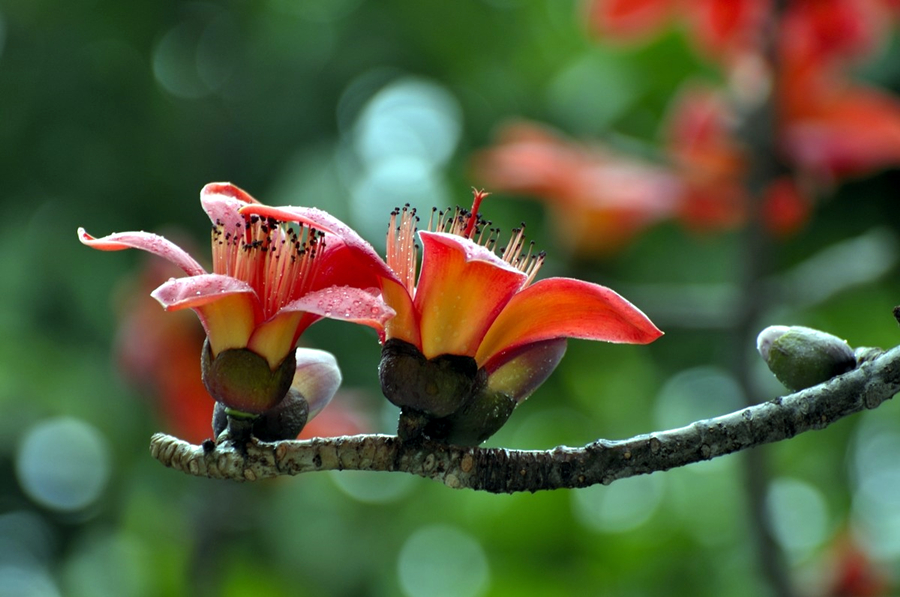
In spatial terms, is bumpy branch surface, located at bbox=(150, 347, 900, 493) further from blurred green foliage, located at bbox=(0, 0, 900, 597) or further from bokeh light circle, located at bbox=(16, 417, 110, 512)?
bokeh light circle, located at bbox=(16, 417, 110, 512)

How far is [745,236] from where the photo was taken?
1313mm

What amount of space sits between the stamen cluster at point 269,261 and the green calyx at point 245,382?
3 cm

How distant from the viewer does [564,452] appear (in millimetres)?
531

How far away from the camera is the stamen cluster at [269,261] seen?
559mm

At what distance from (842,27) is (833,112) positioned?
13cm

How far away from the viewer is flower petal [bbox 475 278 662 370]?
0.51 metres

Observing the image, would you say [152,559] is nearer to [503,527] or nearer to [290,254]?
[503,527]

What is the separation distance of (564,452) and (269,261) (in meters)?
0.19

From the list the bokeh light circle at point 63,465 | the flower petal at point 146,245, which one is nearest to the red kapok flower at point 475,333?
the flower petal at point 146,245

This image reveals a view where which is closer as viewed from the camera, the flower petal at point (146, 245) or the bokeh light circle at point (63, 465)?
the flower petal at point (146, 245)

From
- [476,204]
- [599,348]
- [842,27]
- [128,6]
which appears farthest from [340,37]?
[476,204]

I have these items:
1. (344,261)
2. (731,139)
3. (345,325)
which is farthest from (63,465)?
(344,261)

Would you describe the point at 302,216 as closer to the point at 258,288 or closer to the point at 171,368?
the point at 258,288

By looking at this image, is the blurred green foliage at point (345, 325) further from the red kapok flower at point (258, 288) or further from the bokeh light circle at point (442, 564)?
the red kapok flower at point (258, 288)
